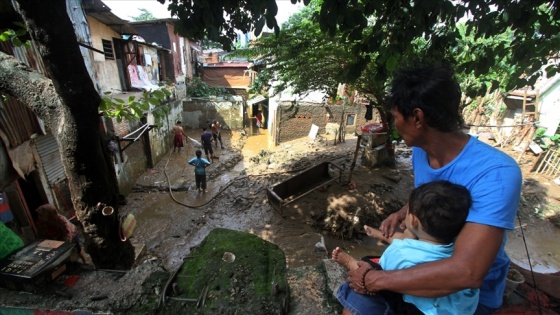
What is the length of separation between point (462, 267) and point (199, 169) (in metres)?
9.52

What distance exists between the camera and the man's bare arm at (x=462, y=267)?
3.81 feet

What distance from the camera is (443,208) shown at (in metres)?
1.29

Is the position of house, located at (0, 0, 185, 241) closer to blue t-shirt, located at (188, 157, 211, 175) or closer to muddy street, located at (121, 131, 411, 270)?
muddy street, located at (121, 131, 411, 270)

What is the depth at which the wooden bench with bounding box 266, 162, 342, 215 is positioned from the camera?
27.1 ft

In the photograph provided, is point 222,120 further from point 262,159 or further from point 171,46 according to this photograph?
point 262,159

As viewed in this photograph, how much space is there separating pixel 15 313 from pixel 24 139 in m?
5.41

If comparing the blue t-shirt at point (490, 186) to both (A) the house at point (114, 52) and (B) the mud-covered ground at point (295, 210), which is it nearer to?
(B) the mud-covered ground at point (295, 210)

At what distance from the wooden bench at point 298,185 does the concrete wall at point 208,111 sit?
13247 millimetres

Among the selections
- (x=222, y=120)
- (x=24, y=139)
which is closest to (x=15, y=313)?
(x=24, y=139)

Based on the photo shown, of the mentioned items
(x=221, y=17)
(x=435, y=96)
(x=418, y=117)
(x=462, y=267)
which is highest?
(x=221, y=17)

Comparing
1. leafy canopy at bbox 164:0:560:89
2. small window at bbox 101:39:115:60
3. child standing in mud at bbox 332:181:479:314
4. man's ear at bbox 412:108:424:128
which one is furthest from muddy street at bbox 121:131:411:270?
small window at bbox 101:39:115:60


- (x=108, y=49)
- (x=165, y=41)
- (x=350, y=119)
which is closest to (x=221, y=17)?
(x=108, y=49)

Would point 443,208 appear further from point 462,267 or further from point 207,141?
point 207,141

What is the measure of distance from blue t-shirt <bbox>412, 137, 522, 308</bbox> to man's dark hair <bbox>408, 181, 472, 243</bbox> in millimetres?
41
